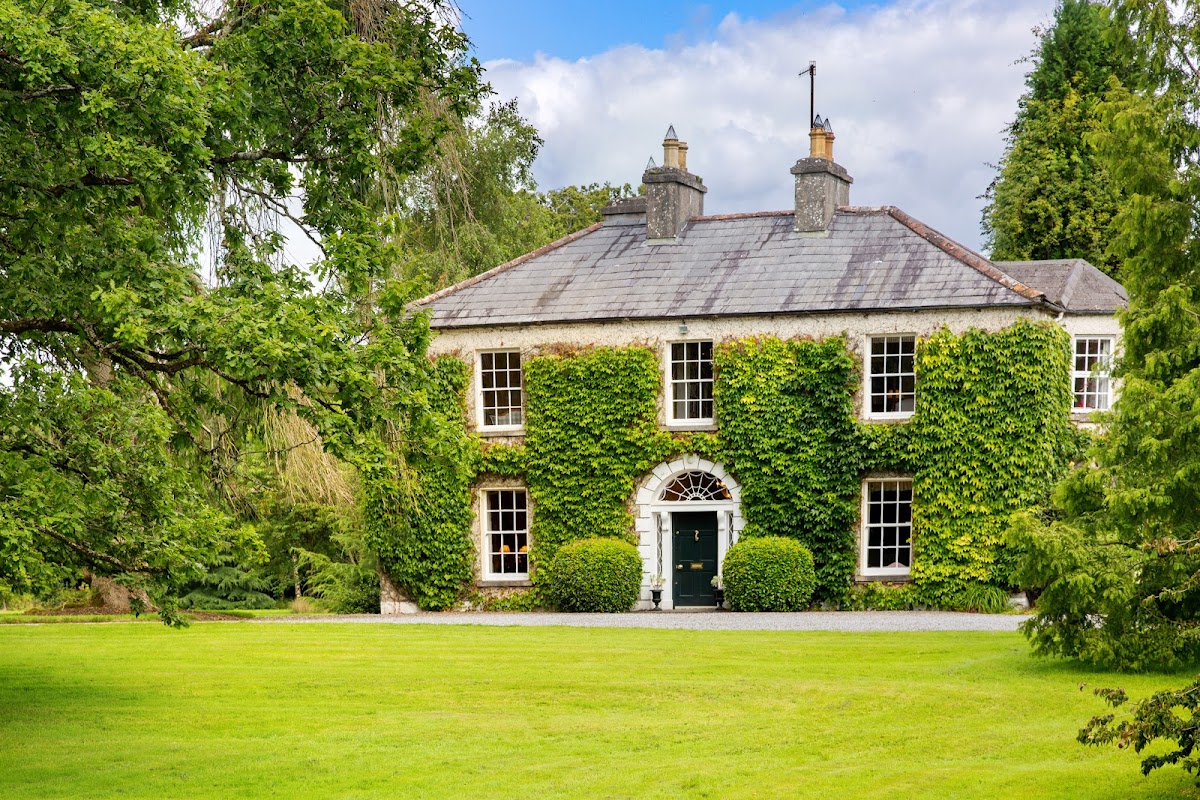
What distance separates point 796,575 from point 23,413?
18002 millimetres

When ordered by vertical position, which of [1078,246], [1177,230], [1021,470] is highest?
[1078,246]

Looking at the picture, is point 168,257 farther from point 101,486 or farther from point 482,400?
point 482,400

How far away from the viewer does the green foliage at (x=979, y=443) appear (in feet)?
91.5

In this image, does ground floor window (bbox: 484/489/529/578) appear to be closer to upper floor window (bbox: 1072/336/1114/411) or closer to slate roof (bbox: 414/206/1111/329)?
slate roof (bbox: 414/206/1111/329)

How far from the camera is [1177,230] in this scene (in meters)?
15.8

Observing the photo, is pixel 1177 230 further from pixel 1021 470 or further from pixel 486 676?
pixel 1021 470

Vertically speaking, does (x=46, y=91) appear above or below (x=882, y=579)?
above

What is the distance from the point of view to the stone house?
28969 millimetres

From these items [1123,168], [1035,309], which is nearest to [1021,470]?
[1035,309]

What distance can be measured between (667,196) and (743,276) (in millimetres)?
2993

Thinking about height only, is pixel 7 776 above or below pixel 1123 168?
below

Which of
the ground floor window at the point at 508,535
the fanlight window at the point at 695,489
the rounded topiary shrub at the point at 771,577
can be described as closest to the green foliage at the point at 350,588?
the ground floor window at the point at 508,535

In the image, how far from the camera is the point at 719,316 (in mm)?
29484

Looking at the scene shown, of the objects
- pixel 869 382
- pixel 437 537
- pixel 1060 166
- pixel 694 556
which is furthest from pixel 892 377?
pixel 1060 166
